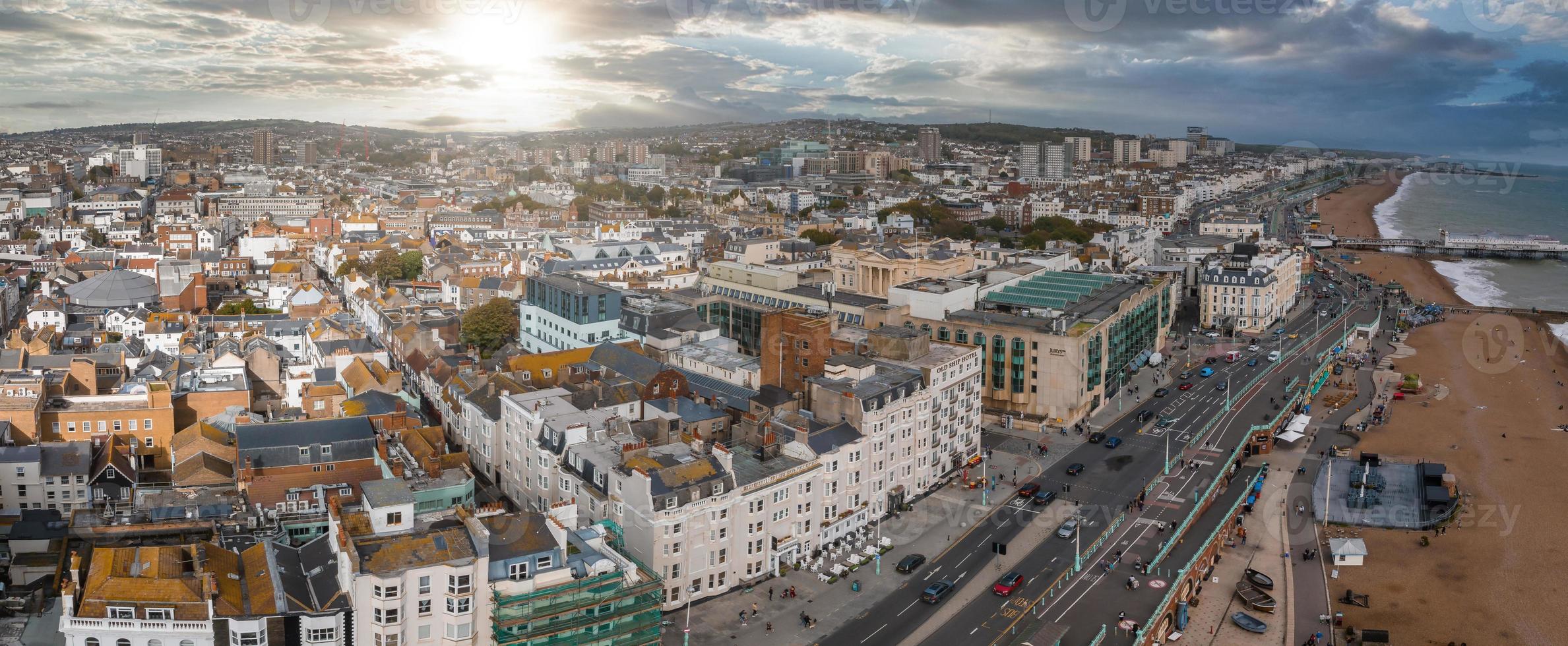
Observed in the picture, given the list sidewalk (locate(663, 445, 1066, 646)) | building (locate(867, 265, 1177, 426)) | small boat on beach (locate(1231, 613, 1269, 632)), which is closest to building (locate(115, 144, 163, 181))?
building (locate(867, 265, 1177, 426))

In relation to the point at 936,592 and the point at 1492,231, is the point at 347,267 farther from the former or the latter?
the point at 1492,231

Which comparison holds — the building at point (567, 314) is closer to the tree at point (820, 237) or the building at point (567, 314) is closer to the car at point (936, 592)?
the car at point (936, 592)

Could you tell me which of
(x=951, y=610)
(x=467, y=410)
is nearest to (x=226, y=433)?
(x=467, y=410)

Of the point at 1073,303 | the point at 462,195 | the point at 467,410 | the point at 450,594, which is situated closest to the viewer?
the point at 450,594

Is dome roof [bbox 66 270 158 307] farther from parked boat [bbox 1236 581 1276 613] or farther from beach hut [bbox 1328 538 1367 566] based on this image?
beach hut [bbox 1328 538 1367 566]

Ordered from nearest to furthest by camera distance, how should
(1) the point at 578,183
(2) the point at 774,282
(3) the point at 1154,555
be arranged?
(3) the point at 1154,555 < (2) the point at 774,282 < (1) the point at 578,183

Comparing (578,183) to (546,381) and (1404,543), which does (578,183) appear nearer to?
(546,381)

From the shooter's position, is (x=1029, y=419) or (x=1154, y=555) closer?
(x=1154, y=555)
